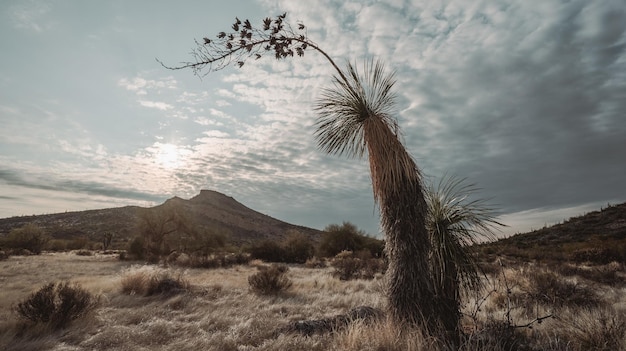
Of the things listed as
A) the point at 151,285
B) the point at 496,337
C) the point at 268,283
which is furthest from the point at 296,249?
the point at 496,337

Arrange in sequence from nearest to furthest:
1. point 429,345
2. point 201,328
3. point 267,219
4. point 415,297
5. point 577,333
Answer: point 429,345 → point 415,297 → point 577,333 → point 201,328 → point 267,219

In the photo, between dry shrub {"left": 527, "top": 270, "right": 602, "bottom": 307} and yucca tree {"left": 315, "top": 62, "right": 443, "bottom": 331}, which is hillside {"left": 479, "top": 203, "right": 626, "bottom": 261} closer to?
dry shrub {"left": 527, "top": 270, "right": 602, "bottom": 307}

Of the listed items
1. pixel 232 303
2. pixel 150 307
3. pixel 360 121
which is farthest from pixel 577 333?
pixel 150 307

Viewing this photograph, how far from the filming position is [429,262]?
5043mm

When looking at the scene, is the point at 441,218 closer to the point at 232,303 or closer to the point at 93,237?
the point at 232,303

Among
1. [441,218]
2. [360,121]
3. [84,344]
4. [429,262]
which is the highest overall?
[360,121]

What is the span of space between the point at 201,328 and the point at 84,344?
1.91m

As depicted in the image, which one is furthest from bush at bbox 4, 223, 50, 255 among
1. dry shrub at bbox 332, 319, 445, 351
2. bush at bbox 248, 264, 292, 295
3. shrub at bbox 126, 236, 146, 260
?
dry shrub at bbox 332, 319, 445, 351

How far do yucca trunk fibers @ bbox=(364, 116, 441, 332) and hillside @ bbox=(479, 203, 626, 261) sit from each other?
84.9 feet

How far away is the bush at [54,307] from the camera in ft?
20.9

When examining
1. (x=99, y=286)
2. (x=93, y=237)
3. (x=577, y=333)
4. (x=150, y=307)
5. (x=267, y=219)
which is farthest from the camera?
(x=267, y=219)

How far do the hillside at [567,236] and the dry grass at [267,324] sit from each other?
20.5 metres

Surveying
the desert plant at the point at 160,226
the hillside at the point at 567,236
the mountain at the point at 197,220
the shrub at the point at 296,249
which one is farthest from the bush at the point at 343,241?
the mountain at the point at 197,220

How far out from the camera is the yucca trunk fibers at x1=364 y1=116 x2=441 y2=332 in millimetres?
4762
